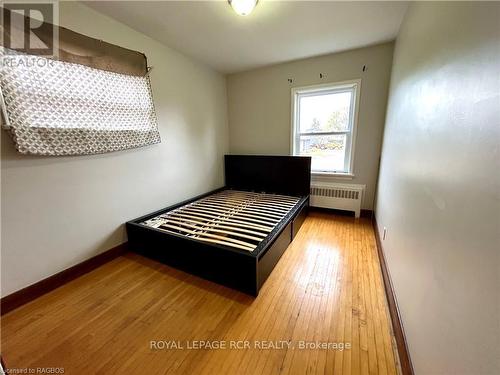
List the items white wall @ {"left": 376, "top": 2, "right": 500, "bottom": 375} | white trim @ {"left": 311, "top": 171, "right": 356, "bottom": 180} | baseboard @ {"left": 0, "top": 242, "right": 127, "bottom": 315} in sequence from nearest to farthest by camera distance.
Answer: white wall @ {"left": 376, "top": 2, "right": 500, "bottom": 375}
baseboard @ {"left": 0, "top": 242, "right": 127, "bottom": 315}
white trim @ {"left": 311, "top": 171, "right": 356, "bottom": 180}

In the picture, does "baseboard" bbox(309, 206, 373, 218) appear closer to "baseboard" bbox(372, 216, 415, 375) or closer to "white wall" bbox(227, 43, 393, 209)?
"white wall" bbox(227, 43, 393, 209)

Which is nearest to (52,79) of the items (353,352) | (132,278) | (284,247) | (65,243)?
(65,243)

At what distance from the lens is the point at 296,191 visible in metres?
3.22

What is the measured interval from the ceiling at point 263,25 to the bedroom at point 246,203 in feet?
0.07

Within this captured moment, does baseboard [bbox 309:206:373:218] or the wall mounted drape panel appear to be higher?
the wall mounted drape panel

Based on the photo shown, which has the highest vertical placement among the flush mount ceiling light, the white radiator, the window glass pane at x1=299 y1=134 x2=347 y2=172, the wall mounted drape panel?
the flush mount ceiling light

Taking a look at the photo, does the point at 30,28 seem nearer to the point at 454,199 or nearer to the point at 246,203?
the point at 246,203

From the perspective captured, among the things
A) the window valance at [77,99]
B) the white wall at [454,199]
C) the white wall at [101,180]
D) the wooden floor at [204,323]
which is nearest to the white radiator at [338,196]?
the wooden floor at [204,323]

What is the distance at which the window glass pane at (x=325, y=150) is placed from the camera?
123 inches

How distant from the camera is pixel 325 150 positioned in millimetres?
3225

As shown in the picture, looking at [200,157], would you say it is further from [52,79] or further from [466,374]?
[466,374]

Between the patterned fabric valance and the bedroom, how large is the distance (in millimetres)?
14

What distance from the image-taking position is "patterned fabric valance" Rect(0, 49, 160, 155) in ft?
4.67

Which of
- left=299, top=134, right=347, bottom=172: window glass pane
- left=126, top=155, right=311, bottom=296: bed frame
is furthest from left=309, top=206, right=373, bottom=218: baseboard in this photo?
left=299, top=134, right=347, bottom=172: window glass pane
